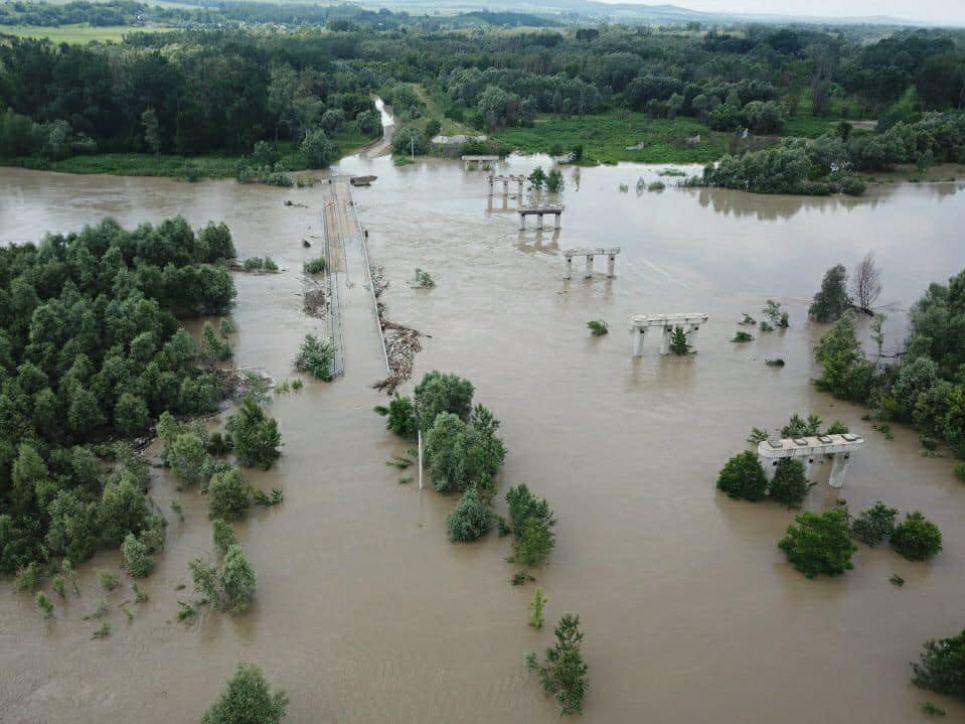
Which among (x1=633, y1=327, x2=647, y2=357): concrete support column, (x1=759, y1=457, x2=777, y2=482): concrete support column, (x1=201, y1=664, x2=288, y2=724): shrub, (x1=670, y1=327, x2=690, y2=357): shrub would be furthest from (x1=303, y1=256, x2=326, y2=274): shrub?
(x1=201, y1=664, x2=288, y2=724): shrub

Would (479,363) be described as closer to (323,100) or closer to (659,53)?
(323,100)

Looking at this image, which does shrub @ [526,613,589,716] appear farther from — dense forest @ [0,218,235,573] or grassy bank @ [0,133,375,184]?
grassy bank @ [0,133,375,184]

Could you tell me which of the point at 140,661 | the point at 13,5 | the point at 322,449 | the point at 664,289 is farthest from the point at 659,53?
the point at 13,5

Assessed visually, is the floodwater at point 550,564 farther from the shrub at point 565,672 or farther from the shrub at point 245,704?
the shrub at point 245,704

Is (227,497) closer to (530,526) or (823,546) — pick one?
(530,526)

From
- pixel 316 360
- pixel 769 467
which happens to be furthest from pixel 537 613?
pixel 316 360

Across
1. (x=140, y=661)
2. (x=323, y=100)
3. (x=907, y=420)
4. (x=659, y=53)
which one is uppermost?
(x=659, y=53)
